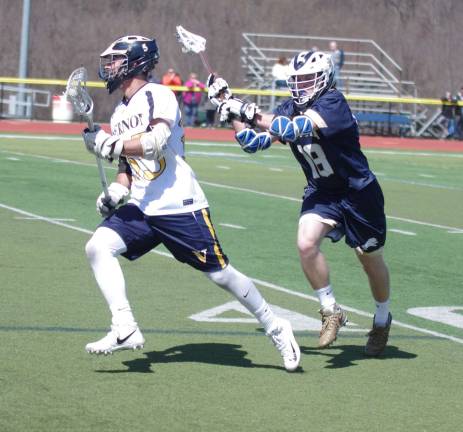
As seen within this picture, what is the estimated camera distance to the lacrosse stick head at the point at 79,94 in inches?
298

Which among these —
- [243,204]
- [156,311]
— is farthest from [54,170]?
[156,311]

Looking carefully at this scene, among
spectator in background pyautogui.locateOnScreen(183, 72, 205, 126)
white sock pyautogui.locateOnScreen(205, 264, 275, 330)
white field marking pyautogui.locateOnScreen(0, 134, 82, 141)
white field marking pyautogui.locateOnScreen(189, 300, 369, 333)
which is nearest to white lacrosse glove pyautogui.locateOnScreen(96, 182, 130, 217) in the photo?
white sock pyautogui.locateOnScreen(205, 264, 275, 330)

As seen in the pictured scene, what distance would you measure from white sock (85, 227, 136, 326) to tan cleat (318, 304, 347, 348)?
144 centimetres

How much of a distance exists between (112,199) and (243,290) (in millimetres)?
929

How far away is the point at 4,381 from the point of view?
699 centimetres

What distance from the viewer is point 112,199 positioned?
7734 millimetres

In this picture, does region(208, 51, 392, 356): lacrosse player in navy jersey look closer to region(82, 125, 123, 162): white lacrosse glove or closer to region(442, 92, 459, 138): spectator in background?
region(82, 125, 123, 162): white lacrosse glove

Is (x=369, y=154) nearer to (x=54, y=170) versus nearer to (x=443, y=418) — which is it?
(x=54, y=170)

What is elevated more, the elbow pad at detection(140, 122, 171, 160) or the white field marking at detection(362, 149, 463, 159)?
the elbow pad at detection(140, 122, 171, 160)

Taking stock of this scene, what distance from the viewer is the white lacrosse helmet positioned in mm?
8023

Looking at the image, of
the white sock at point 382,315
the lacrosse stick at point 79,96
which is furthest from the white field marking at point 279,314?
the lacrosse stick at point 79,96

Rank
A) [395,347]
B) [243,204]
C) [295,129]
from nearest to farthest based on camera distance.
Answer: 1. [295,129]
2. [395,347]
3. [243,204]

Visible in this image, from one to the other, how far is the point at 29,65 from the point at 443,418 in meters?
39.9

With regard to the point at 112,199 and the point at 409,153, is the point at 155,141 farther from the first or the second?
the point at 409,153
